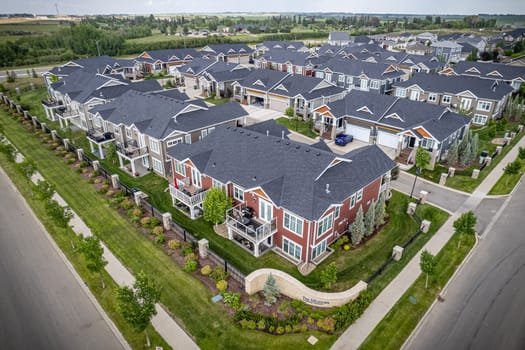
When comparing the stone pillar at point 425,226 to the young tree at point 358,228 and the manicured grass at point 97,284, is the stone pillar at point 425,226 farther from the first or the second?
the manicured grass at point 97,284

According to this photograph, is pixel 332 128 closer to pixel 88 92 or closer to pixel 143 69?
pixel 88 92

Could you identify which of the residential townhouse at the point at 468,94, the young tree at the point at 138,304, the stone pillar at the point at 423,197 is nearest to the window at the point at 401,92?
the residential townhouse at the point at 468,94

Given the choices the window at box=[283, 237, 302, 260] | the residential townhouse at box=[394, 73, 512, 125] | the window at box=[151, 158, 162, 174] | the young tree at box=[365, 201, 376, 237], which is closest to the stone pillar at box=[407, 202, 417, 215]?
the young tree at box=[365, 201, 376, 237]

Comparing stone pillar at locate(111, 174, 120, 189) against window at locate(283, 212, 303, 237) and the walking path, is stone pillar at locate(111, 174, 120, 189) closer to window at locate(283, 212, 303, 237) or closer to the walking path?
the walking path

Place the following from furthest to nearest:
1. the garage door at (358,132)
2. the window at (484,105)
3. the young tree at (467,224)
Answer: the window at (484,105) → the garage door at (358,132) → the young tree at (467,224)

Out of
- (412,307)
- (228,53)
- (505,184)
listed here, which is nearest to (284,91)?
(505,184)
